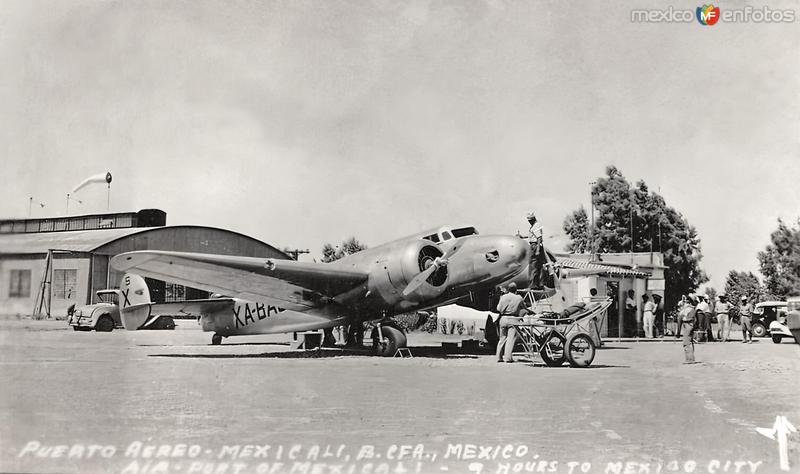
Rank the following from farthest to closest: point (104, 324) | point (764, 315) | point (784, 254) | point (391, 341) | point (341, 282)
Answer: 1. point (764, 315)
2. point (104, 324)
3. point (341, 282)
4. point (391, 341)
5. point (784, 254)

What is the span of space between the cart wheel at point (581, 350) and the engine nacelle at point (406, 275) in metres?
3.47

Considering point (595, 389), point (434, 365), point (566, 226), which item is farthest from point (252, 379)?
point (566, 226)

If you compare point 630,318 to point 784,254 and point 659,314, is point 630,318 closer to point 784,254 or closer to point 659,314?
point 659,314

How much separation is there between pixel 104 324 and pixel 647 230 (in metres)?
33.3

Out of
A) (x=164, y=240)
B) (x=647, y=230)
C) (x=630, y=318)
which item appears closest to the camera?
(x=164, y=240)

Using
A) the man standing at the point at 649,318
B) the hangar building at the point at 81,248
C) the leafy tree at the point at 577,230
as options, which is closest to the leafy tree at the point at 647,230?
the leafy tree at the point at 577,230

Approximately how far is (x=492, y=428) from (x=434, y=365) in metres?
6.50

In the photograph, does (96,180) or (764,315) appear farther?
(764,315)

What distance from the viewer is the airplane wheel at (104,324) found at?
24.5 meters

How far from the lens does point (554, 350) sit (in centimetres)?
1350

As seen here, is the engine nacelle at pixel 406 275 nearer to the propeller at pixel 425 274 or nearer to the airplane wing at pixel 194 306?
the propeller at pixel 425 274

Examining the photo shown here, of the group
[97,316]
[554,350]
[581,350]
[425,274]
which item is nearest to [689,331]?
[581,350]

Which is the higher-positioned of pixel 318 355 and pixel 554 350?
pixel 554 350

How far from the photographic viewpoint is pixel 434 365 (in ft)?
41.6
